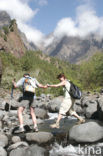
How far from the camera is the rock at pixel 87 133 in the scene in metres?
7.44

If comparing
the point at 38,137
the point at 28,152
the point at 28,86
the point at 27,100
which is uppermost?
the point at 28,86

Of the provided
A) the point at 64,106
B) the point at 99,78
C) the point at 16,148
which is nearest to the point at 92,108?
the point at 64,106

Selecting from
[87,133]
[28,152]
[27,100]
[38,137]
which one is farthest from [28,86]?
[87,133]

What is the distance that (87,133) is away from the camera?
25.0 feet

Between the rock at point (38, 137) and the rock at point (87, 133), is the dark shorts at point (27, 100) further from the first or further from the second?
the rock at point (87, 133)

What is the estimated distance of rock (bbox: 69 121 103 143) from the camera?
7.44m

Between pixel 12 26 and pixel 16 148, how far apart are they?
15543 cm

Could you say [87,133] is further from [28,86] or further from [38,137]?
[28,86]

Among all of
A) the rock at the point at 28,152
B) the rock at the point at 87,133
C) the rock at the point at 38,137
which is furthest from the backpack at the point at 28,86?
the rock at the point at 87,133

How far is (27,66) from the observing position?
80562 millimetres

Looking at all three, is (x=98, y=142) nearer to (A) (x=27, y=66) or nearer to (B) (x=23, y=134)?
(B) (x=23, y=134)

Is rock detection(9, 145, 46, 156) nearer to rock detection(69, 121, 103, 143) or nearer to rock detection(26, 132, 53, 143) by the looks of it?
rock detection(26, 132, 53, 143)

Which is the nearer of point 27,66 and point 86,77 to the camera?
point 86,77

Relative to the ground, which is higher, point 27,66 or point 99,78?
point 27,66
